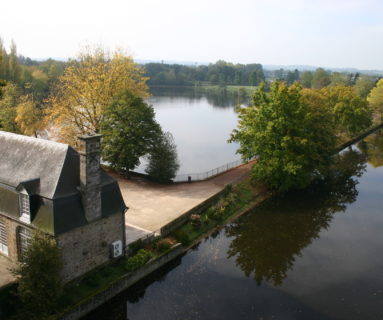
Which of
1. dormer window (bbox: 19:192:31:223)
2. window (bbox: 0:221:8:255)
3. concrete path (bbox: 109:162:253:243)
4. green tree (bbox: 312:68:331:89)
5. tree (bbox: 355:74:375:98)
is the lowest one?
concrete path (bbox: 109:162:253:243)

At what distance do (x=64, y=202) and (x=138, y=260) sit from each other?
6.15 meters

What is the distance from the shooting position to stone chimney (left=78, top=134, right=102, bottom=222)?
778 inches

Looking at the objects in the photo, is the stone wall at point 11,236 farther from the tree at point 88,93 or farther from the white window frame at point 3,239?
the tree at point 88,93

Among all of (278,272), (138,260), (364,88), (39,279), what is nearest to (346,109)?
(278,272)

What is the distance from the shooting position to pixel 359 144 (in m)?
69.3

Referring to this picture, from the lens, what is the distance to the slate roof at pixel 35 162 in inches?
798

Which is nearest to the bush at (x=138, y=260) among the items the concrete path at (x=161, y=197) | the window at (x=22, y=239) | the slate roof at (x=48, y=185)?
the concrete path at (x=161, y=197)

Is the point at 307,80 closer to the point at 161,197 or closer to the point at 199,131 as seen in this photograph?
the point at 199,131

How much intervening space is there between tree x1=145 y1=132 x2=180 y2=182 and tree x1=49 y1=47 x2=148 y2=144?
7521mm

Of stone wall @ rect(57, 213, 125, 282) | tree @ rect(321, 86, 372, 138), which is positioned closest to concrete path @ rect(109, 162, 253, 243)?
stone wall @ rect(57, 213, 125, 282)

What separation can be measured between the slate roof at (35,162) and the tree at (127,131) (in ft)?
46.2

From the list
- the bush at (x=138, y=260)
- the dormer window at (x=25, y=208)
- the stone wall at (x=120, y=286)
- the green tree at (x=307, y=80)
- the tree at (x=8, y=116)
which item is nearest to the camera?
the stone wall at (x=120, y=286)

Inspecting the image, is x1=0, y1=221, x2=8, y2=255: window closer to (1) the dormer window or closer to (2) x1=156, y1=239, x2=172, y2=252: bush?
(1) the dormer window

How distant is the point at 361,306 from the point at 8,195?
21.5 metres
